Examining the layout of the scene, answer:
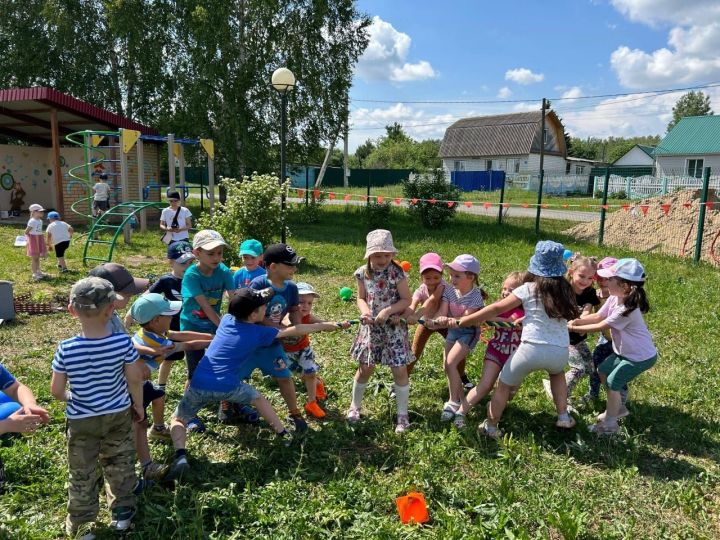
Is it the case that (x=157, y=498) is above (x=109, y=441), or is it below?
below

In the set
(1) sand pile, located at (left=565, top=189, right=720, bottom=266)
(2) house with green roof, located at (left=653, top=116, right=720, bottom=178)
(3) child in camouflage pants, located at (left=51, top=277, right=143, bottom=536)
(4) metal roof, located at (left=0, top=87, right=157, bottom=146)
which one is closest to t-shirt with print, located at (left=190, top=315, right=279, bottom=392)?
(3) child in camouflage pants, located at (left=51, top=277, right=143, bottom=536)

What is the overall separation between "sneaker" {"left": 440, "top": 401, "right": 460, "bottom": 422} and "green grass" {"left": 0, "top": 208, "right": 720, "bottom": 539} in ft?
0.22

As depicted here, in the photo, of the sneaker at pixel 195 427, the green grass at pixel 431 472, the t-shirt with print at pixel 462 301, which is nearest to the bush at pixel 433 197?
the green grass at pixel 431 472

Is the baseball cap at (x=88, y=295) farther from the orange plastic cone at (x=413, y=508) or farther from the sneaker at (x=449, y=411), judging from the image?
the sneaker at (x=449, y=411)

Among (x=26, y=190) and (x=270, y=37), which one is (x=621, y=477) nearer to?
(x=270, y=37)

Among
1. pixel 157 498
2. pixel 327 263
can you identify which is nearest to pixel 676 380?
pixel 157 498

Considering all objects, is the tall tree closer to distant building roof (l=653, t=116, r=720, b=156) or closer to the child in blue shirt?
distant building roof (l=653, t=116, r=720, b=156)

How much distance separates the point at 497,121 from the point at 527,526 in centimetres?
5462

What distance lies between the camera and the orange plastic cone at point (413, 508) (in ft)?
10.1

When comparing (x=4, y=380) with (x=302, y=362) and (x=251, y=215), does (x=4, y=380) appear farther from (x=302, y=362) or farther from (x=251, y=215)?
(x=251, y=215)

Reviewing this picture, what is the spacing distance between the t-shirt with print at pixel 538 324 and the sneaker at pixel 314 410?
176 centimetres

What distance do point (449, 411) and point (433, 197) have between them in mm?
13142

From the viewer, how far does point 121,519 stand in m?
2.99

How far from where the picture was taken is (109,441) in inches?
116
